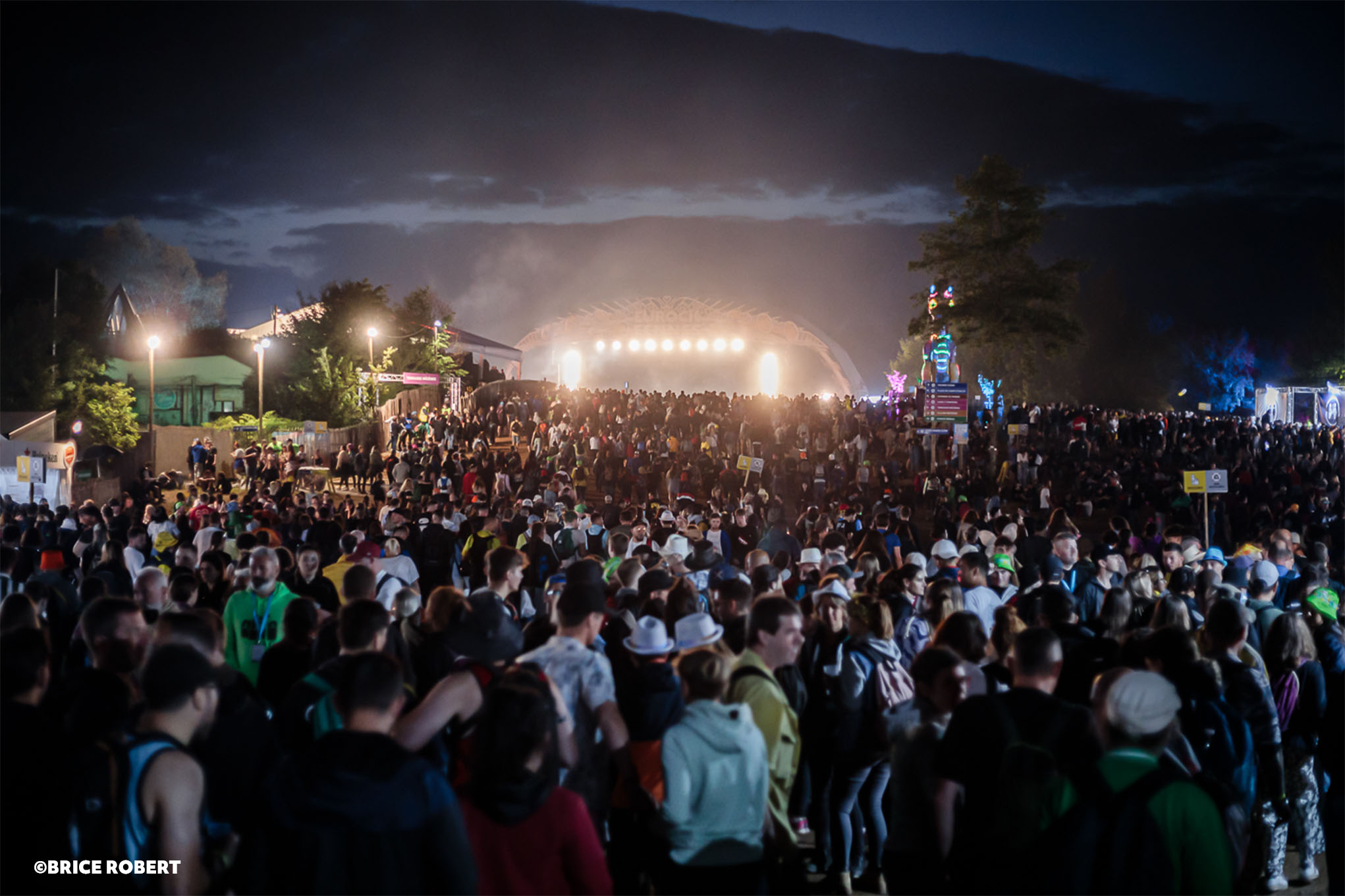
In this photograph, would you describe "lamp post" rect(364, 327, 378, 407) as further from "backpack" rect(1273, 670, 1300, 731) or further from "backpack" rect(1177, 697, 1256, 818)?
"backpack" rect(1177, 697, 1256, 818)

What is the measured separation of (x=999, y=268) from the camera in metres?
37.8

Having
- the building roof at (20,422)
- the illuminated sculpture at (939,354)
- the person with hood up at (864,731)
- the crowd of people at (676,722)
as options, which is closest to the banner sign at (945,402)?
the illuminated sculpture at (939,354)

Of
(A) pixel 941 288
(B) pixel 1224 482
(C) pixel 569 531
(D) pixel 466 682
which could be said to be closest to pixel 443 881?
(D) pixel 466 682

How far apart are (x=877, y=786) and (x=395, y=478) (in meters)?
18.9

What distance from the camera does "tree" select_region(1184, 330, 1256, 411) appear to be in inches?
2968

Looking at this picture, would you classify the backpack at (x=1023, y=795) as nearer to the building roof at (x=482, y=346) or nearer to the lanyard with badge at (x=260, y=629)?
the lanyard with badge at (x=260, y=629)

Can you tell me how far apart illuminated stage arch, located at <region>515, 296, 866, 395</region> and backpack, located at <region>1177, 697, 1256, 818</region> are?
62.6 m

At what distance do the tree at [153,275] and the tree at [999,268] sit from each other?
2828 inches

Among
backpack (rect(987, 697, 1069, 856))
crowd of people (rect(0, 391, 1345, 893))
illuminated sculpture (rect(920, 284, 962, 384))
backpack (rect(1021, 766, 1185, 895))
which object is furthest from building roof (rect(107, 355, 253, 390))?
backpack (rect(1021, 766, 1185, 895))

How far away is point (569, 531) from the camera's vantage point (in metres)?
11.7

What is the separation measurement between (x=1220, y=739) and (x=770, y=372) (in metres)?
61.6

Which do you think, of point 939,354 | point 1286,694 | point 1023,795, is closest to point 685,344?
point 939,354

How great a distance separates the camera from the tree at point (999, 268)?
36.8 meters

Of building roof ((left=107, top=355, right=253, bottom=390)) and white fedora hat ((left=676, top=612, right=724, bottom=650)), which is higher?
building roof ((left=107, top=355, right=253, bottom=390))
